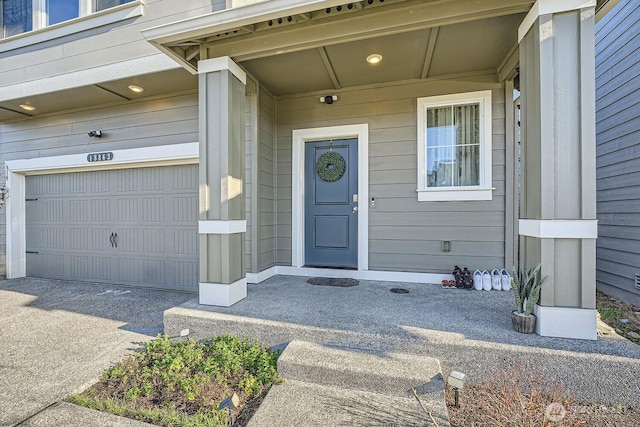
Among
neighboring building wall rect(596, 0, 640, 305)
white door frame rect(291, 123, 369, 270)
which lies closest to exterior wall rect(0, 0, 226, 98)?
white door frame rect(291, 123, 369, 270)

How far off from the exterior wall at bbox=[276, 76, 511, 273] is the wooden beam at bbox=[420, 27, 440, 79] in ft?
0.59

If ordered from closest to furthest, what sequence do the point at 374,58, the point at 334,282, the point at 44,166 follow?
1. the point at 374,58
2. the point at 334,282
3. the point at 44,166

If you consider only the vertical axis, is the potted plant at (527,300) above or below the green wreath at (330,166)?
below

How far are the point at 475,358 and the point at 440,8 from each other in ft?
8.49

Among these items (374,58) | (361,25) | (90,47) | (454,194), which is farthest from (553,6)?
(90,47)

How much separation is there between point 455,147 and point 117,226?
4.83 m

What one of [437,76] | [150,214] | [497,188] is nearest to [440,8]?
[437,76]

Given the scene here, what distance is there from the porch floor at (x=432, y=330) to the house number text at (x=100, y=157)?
9.57ft

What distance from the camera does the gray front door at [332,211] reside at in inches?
157

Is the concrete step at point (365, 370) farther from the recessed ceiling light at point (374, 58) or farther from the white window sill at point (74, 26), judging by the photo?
the white window sill at point (74, 26)

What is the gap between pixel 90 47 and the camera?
396 cm

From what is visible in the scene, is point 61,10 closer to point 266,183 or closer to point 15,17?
point 15,17

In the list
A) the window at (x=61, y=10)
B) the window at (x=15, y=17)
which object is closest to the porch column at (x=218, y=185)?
the window at (x=61, y=10)

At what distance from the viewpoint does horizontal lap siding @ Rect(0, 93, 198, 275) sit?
4.12 m
